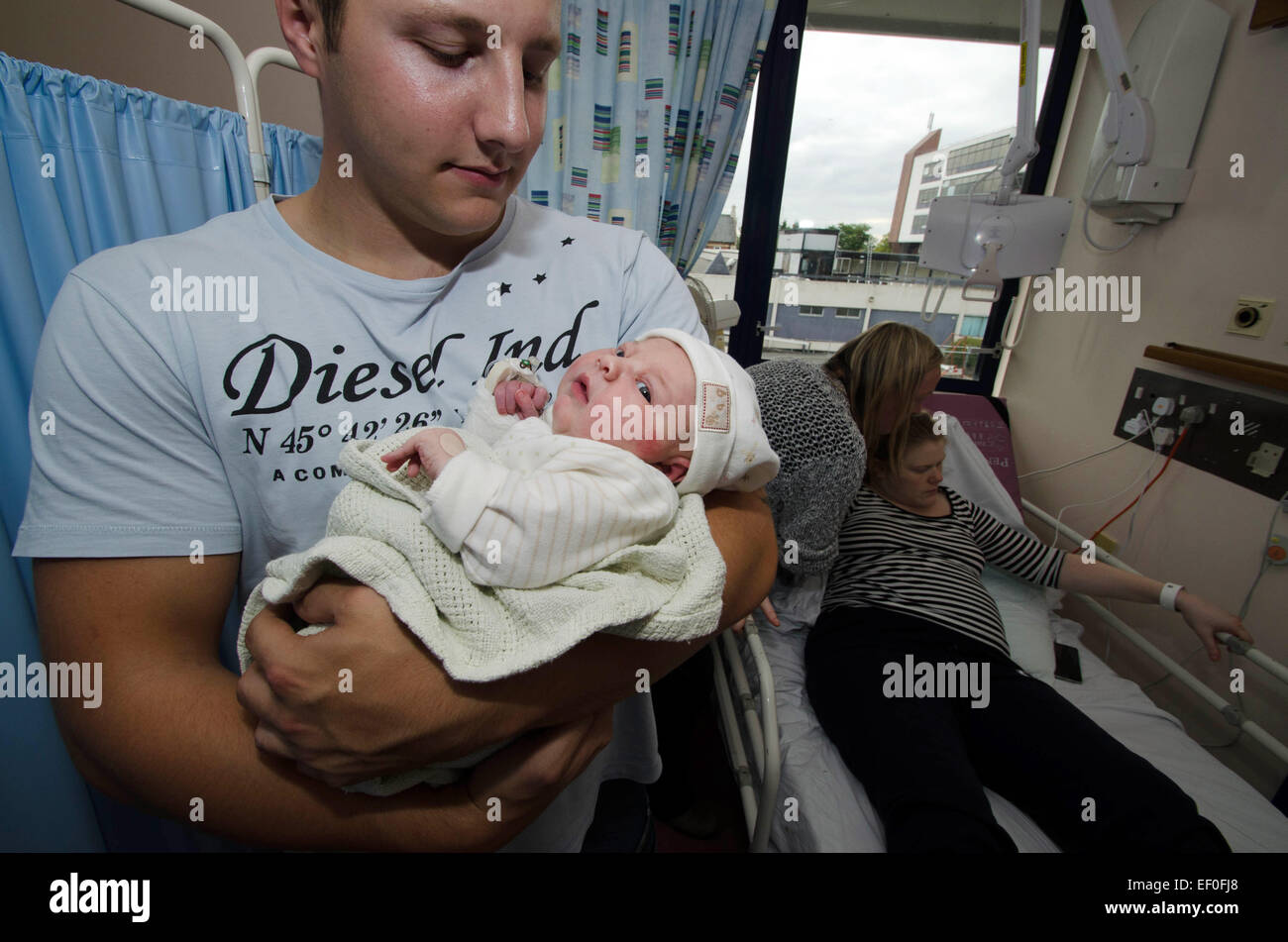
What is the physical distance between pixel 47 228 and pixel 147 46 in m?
0.74

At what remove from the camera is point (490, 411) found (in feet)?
2.95

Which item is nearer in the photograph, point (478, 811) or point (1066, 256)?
point (478, 811)

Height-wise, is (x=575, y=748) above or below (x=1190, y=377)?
below

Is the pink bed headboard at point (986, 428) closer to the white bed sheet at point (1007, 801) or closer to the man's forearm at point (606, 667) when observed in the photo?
the white bed sheet at point (1007, 801)

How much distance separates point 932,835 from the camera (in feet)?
4.20

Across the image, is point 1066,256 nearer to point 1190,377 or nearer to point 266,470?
point 1190,377

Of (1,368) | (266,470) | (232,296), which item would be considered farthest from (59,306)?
(1,368)

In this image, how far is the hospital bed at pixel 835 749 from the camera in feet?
4.72

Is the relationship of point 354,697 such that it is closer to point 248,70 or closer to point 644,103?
point 248,70

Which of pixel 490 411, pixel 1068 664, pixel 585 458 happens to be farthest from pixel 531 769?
pixel 1068 664

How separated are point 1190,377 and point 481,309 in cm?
273
